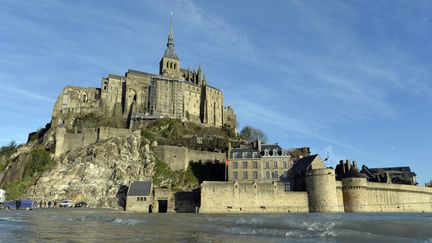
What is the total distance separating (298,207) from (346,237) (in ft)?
95.0

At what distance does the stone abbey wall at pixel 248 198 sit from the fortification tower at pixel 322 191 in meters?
1.26

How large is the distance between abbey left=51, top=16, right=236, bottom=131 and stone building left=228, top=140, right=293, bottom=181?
95.7ft

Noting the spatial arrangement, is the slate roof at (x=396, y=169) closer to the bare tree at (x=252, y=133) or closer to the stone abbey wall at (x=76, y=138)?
the bare tree at (x=252, y=133)

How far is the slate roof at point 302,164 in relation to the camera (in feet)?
163

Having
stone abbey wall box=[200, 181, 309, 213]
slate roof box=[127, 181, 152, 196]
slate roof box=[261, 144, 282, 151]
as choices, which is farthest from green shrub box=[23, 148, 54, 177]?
slate roof box=[261, 144, 282, 151]

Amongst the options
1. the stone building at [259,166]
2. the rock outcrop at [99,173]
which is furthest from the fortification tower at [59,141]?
the stone building at [259,166]

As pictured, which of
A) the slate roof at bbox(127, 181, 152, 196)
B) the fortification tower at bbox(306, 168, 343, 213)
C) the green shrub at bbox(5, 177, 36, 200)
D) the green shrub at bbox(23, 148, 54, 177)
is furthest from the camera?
the green shrub at bbox(23, 148, 54, 177)

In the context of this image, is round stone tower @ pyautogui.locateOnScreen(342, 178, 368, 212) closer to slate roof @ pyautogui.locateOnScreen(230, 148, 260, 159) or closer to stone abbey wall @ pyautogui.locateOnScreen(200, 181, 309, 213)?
stone abbey wall @ pyautogui.locateOnScreen(200, 181, 309, 213)

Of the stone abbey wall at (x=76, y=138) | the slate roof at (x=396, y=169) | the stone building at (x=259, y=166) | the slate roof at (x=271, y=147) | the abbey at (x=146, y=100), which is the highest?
the abbey at (x=146, y=100)

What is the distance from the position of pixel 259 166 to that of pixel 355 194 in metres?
13.8

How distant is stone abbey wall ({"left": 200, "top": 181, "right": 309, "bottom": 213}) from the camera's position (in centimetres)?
4672

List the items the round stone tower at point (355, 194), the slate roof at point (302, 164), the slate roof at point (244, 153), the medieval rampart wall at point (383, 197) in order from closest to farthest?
the round stone tower at point (355, 194), the medieval rampart wall at point (383, 197), the slate roof at point (302, 164), the slate roof at point (244, 153)

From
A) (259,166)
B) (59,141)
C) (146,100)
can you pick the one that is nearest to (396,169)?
(259,166)

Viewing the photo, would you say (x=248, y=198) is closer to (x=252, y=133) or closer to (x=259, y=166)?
(x=259, y=166)
